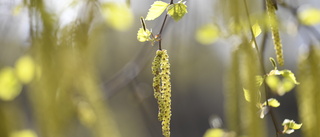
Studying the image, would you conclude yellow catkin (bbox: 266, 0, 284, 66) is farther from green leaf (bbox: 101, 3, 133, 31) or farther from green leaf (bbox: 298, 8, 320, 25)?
green leaf (bbox: 298, 8, 320, 25)

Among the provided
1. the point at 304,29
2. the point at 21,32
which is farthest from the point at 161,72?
the point at 304,29

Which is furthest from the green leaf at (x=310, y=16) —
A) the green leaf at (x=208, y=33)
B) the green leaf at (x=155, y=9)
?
the green leaf at (x=155, y=9)

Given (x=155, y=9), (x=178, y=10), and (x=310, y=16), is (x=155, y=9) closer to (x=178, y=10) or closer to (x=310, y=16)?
(x=178, y=10)

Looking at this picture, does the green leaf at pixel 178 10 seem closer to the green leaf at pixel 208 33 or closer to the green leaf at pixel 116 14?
the green leaf at pixel 116 14

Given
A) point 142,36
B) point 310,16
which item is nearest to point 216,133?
point 310,16

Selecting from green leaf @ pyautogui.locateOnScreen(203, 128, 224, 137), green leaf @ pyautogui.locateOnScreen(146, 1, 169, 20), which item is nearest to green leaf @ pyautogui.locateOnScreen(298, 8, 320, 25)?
green leaf @ pyautogui.locateOnScreen(203, 128, 224, 137)

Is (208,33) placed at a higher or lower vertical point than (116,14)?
lower
